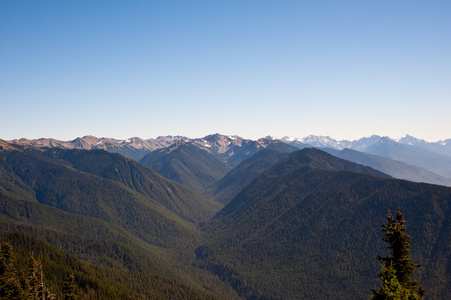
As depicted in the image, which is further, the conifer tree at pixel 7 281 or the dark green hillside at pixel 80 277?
the dark green hillside at pixel 80 277

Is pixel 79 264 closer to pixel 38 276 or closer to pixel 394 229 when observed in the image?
pixel 38 276

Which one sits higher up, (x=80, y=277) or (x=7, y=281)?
(x=7, y=281)

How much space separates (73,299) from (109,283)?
126023mm

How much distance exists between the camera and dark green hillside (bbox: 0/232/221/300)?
477ft

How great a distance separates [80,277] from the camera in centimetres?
15512

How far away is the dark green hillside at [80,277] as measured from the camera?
477 feet

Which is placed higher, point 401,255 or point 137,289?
point 401,255

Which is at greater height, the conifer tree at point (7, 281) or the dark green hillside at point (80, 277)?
the conifer tree at point (7, 281)

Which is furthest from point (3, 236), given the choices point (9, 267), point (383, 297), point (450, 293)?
point (450, 293)

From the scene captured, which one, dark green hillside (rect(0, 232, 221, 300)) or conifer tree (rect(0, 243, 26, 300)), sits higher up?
conifer tree (rect(0, 243, 26, 300))

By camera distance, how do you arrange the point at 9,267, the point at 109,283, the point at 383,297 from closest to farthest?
the point at 383,297, the point at 9,267, the point at 109,283

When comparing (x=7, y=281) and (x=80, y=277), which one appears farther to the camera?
(x=80, y=277)

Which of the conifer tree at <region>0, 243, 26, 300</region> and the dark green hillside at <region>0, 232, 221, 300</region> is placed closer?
the conifer tree at <region>0, 243, 26, 300</region>

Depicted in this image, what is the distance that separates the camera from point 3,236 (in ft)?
575
